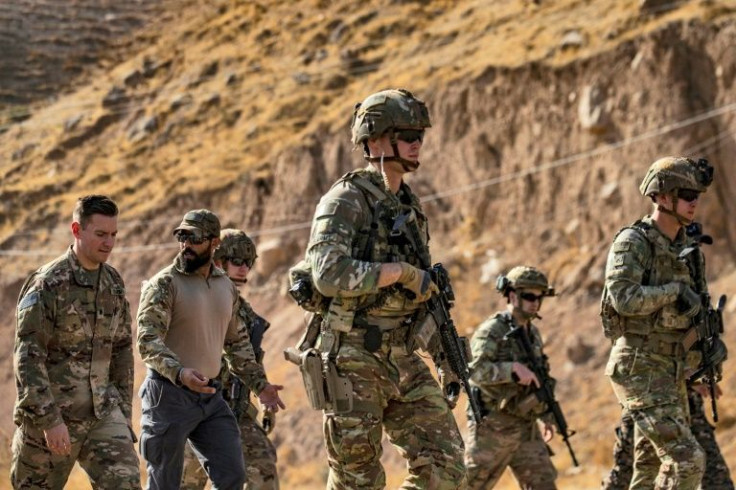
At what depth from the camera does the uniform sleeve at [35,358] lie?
7352 mm

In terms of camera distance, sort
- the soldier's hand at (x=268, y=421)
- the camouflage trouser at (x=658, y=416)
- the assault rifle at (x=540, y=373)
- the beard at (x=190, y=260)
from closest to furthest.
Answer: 1. the beard at (x=190, y=260)
2. the camouflage trouser at (x=658, y=416)
3. the soldier's hand at (x=268, y=421)
4. the assault rifle at (x=540, y=373)

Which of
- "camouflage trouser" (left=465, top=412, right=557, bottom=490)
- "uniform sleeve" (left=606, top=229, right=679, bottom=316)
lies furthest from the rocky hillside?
"uniform sleeve" (left=606, top=229, right=679, bottom=316)

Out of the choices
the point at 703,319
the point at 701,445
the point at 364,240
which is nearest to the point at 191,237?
the point at 364,240

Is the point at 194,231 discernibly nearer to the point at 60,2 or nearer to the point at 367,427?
the point at 367,427

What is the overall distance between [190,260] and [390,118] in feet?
6.10

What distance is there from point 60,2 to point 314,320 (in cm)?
5537

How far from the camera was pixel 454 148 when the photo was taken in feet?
99.3

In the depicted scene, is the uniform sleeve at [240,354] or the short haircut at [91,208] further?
the uniform sleeve at [240,354]

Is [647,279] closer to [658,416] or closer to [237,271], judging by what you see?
[658,416]

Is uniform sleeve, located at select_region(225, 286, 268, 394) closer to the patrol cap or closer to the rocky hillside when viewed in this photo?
the patrol cap

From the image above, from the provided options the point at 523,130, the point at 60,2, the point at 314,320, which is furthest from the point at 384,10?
the point at 314,320

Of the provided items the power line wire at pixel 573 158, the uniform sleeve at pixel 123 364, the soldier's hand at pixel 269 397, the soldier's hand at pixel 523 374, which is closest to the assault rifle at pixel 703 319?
the soldier's hand at pixel 523 374

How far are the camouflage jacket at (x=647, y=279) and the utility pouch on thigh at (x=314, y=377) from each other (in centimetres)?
266

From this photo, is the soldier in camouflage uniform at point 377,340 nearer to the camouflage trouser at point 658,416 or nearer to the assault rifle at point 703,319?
the camouflage trouser at point 658,416
